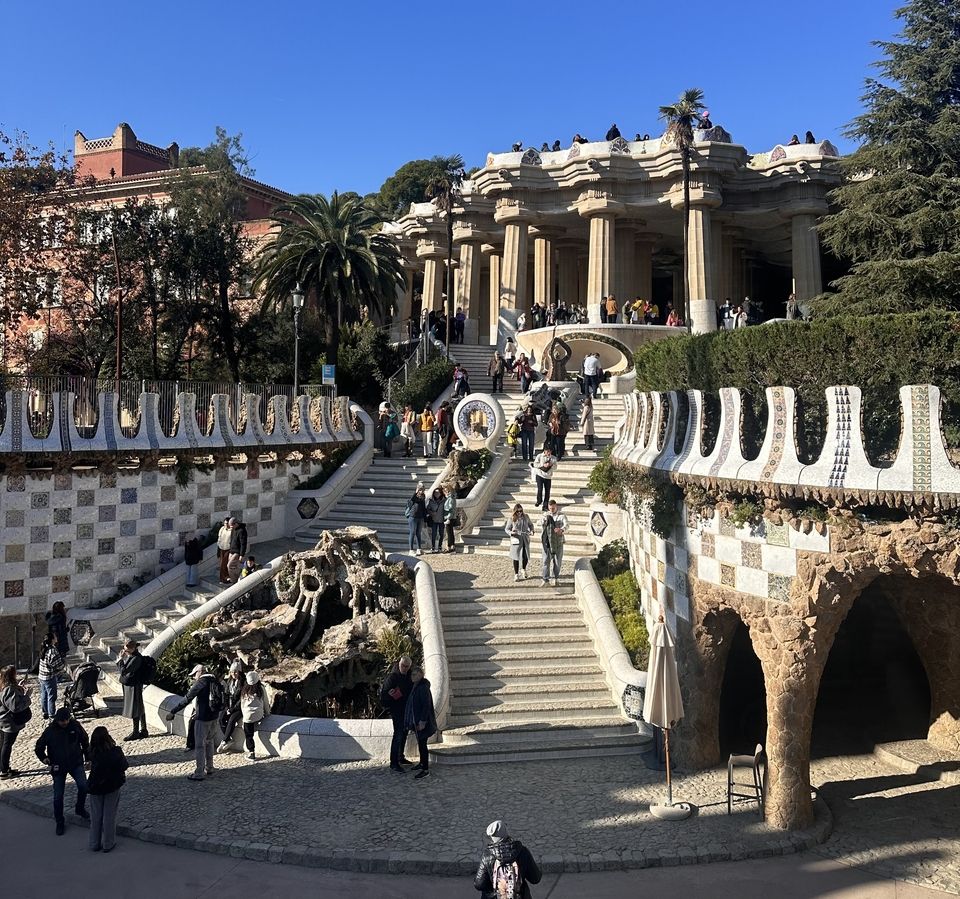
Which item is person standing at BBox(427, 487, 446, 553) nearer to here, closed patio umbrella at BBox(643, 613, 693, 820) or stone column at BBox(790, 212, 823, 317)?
closed patio umbrella at BBox(643, 613, 693, 820)

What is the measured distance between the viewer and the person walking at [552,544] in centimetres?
1630

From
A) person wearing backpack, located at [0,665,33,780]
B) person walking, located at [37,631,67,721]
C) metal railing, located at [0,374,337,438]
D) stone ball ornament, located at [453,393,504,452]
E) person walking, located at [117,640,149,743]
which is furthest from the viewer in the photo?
stone ball ornament, located at [453,393,504,452]

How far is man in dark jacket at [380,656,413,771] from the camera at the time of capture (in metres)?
11.8

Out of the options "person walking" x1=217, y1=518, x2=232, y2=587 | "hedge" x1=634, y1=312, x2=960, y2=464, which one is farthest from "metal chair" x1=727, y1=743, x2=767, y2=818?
"person walking" x1=217, y1=518, x2=232, y2=587

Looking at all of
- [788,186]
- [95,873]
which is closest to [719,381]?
[95,873]

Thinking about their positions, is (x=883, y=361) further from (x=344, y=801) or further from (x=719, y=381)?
(x=344, y=801)

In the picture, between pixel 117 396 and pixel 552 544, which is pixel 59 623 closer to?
pixel 117 396

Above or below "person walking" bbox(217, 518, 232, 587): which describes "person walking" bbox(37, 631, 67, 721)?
below

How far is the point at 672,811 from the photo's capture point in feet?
34.1

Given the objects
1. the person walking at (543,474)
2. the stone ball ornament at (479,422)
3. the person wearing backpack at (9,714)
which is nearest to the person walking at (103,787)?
the person wearing backpack at (9,714)

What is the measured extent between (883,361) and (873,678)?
25.7 feet

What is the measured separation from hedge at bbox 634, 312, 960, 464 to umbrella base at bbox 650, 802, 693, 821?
4.66 metres

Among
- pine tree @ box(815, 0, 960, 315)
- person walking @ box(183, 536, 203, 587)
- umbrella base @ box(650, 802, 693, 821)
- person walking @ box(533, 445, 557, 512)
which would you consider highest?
pine tree @ box(815, 0, 960, 315)

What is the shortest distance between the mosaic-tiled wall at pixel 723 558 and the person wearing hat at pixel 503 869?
5.16m
